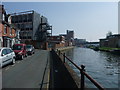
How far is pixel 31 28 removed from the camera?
66.0 metres

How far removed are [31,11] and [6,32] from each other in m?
35.0

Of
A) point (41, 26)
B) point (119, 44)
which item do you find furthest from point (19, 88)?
point (119, 44)

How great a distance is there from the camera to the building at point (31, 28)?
215ft

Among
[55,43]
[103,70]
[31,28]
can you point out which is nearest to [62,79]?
[103,70]

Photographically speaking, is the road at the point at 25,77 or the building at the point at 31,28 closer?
the road at the point at 25,77

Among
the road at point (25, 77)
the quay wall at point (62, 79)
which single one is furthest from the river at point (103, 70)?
the road at point (25, 77)

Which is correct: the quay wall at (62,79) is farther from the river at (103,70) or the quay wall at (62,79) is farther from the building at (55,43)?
the building at (55,43)

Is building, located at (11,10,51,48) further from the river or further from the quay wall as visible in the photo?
the quay wall

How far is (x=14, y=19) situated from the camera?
71.2 meters

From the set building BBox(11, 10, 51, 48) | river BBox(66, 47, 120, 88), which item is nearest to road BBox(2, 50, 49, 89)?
river BBox(66, 47, 120, 88)

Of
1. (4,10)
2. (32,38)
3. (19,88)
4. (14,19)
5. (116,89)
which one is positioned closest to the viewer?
(19,88)

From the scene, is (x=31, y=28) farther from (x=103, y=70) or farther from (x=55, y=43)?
(x=103, y=70)

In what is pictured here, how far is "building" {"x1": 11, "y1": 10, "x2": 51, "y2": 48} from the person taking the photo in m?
65.5

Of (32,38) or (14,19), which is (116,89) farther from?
(14,19)
